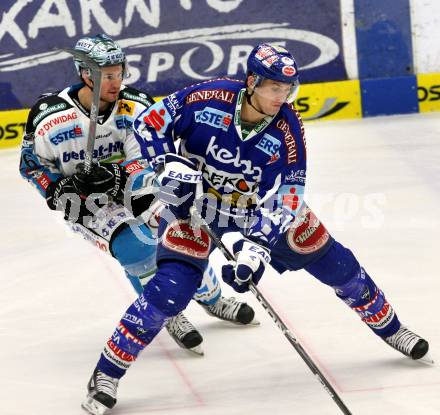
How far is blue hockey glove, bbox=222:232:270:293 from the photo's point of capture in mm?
4090

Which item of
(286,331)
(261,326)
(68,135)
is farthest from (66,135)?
(286,331)

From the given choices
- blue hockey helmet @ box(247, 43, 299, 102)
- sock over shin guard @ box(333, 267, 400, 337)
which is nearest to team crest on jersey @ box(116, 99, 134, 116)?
blue hockey helmet @ box(247, 43, 299, 102)

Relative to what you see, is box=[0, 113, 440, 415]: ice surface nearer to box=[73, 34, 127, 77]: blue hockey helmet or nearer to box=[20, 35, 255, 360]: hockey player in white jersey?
box=[20, 35, 255, 360]: hockey player in white jersey

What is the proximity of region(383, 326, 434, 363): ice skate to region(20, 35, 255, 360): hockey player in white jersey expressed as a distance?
2.82 ft

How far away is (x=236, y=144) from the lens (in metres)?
4.35

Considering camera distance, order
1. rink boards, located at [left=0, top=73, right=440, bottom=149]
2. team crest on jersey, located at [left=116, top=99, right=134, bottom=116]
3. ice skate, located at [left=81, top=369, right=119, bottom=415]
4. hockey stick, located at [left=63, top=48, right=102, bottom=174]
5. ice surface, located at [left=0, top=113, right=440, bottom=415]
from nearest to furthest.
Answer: ice skate, located at [left=81, top=369, right=119, bottom=415], ice surface, located at [left=0, top=113, right=440, bottom=415], hockey stick, located at [left=63, top=48, right=102, bottom=174], team crest on jersey, located at [left=116, top=99, right=134, bottom=116], rink boards, located at [left=0, top=73, right=440, bottom=149]

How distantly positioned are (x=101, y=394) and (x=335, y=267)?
3.49 feet

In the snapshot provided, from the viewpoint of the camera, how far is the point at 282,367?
4762 millimetres

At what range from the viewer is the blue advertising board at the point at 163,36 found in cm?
827

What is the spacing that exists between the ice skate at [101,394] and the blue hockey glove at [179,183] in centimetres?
69

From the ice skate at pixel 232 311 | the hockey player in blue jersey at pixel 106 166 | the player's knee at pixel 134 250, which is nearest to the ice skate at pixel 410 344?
the ice skate at pixel 232 311

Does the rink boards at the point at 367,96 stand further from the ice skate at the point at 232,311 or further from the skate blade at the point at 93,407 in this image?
the skate blade at the point at 93,407

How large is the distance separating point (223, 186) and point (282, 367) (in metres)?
0.86

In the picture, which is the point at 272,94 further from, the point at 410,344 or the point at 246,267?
the point at 410,344
